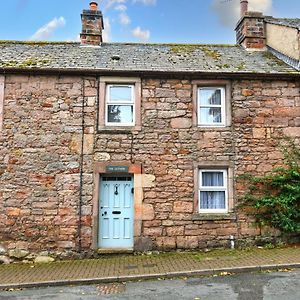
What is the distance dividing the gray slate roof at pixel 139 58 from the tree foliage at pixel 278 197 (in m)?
3.23

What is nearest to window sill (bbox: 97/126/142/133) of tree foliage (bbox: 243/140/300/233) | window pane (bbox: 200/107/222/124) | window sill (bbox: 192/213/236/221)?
window pane (bbox: 200/107/222/124)

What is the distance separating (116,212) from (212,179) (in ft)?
10.1

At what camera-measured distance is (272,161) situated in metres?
11.7

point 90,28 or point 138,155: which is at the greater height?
point 90,28

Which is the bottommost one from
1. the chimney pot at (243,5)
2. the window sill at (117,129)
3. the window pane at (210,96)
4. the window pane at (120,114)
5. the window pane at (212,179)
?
the window pane at (212,179)

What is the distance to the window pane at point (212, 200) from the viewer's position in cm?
1166

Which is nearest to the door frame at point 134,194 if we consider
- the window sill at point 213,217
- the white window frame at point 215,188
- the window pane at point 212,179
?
the window sill at point 213,217

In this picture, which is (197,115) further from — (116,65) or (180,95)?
(116,65)

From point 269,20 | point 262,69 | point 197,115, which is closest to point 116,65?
point 197,115

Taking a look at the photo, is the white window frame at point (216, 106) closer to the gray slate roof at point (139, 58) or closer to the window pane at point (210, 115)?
the window pane at point (210, 115)

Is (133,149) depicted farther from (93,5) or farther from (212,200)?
(93,5)

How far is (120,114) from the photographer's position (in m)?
12.0

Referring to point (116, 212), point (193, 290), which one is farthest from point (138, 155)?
point (193, 290)

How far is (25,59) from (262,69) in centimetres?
769
